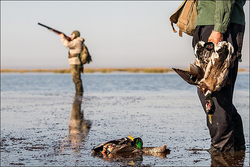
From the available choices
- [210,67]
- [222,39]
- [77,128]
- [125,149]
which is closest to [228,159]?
[210,67]

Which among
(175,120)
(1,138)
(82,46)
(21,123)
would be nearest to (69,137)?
(1,138)

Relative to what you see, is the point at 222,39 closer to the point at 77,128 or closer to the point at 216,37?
the point at 216,37

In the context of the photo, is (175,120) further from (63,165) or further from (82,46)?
(82,46)

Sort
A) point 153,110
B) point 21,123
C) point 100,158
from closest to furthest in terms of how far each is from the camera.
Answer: point 100,158, point 21,123, point 153,110

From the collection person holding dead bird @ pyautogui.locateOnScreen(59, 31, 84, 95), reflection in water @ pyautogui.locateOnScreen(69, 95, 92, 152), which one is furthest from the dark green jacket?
person holding dead bird @ pyautogui.locateOnScreen(59, 31, 84, 95)

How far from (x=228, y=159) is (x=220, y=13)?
1500 mm

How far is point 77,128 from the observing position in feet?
21.1

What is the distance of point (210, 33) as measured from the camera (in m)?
4.10

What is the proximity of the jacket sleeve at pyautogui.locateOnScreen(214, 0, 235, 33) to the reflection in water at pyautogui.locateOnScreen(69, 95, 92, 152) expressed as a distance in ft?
7.06

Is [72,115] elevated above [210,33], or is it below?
below

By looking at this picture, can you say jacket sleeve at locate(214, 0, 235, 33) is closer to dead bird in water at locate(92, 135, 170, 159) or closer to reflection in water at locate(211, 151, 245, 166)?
reflection in water at locate(211, 151, 245, 166)

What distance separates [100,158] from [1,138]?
198 centimetres

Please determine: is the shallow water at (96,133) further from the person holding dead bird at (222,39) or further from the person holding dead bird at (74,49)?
the person holding dead bird at (74,49)

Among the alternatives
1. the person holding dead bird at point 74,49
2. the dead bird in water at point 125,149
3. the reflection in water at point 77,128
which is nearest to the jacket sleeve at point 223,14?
the dead bird in water at point 125,149
